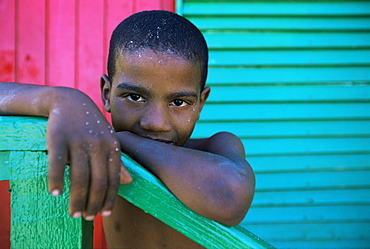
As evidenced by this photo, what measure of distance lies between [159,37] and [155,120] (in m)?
0.35

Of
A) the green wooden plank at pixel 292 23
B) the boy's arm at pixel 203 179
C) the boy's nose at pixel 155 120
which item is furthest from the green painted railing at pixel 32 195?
the green wooden plank at pixel 292 23

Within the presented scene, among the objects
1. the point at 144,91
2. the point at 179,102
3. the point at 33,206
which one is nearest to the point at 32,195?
the point at 33,206

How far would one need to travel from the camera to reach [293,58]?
3.09 meters

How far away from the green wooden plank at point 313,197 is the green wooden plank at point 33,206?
2543mm

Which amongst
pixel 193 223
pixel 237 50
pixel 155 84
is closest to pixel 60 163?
pixel 193 223

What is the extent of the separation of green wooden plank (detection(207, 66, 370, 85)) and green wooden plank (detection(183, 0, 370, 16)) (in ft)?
1.58

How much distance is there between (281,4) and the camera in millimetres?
3016

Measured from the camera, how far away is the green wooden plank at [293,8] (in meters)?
2.98

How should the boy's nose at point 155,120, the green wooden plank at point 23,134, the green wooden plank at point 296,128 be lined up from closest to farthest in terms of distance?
the green wooden plank at point 23,134 → the boy's nose at point 155,120 → the green wooden plank at point 296,128

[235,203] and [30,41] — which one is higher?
[30,41]

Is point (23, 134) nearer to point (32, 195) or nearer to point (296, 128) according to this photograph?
point (32, 195)

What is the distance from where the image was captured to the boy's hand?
672 mm

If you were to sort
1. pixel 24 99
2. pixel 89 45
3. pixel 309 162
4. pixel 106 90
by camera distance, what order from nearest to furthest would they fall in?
pixel 24 99 → pixel 106 90 → pixel 89 45 → pixel 309 162

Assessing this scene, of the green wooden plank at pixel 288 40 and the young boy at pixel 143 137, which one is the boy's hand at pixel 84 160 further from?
the green wooden plank at pixel 288 40
